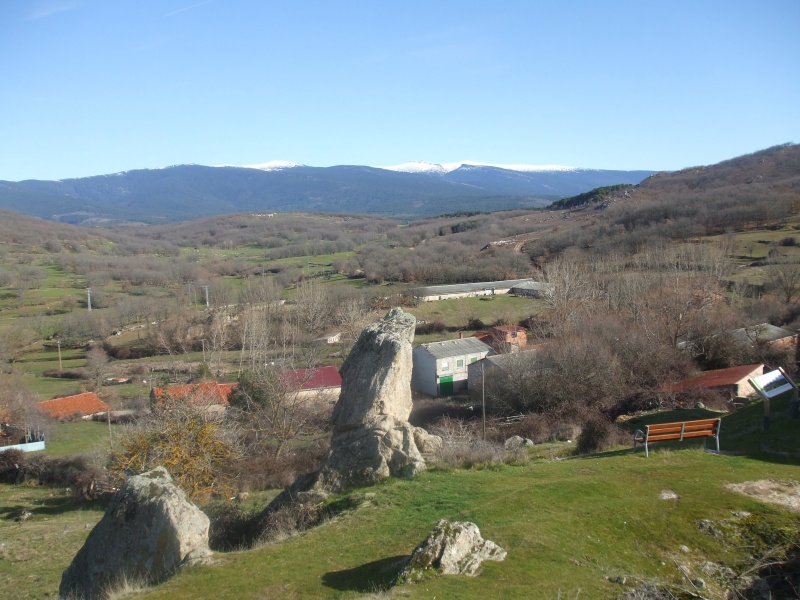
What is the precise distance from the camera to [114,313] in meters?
77.3

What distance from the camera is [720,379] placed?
27938mm

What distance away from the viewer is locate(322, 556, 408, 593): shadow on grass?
323 inches

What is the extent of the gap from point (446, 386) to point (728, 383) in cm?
2105

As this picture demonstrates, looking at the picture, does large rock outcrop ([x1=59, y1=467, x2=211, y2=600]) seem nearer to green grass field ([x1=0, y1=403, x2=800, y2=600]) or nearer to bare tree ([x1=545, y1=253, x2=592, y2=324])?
green grass field ([x1=0, y1=403, x2=800, y2=600])

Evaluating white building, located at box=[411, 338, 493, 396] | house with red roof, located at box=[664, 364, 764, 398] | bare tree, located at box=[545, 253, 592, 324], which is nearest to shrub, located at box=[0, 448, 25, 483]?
white building, located at box=[411, 338, 493, 396]

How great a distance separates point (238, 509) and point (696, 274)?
4969 cm

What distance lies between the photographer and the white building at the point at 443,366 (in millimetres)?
44125

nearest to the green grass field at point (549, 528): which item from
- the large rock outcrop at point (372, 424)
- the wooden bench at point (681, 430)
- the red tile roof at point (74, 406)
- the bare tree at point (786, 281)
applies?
the wooden bench at point (681, 430)

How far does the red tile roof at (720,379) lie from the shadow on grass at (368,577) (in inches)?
910

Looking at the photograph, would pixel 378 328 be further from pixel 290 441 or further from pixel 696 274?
pixel 696 274

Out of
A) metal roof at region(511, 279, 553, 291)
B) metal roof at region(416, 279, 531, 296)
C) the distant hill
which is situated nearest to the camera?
metal roof at region(511, 279, 553, 291)

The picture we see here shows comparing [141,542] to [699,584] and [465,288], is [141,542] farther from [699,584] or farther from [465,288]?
[465,288]

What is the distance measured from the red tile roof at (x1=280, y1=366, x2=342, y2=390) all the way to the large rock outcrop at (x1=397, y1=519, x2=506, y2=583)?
27.7m

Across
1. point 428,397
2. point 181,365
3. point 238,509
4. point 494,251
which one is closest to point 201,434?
point 238,509
